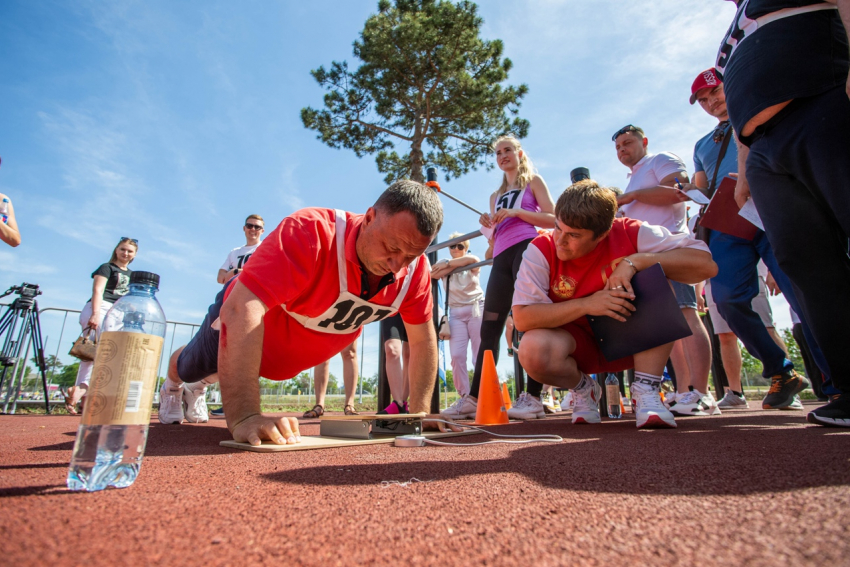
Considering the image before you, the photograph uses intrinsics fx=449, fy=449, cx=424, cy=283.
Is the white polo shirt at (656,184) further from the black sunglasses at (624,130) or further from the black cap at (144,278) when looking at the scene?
the black cap at (144,278)

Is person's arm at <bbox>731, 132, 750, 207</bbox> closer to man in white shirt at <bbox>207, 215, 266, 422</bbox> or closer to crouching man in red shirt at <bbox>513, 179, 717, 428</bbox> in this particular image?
crouching man in red shirt at <bbox>513, 179, 717, 428</bbox>

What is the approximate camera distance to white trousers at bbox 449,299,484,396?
17.7 ft

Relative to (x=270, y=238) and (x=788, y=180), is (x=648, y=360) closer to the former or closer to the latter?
(x=788, y=180)

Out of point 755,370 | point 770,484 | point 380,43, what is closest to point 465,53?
point 380,43

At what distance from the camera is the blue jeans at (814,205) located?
1.57m

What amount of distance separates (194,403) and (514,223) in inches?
112

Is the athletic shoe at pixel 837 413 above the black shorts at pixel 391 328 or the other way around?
the other way around

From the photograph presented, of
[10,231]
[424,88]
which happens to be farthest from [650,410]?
[424,88]

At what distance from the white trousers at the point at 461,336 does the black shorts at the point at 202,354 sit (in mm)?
3087

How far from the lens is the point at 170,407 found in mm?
3271

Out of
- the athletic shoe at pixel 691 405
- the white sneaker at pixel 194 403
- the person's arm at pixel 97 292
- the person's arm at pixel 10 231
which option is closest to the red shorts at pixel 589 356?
the athletic shoe at pixel 691 405

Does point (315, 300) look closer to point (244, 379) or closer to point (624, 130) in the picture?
point (244, 379)

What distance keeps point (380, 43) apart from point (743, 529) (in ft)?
45.8

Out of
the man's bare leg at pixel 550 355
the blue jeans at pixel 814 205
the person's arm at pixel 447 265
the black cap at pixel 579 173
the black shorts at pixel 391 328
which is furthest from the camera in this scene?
the person's arm at pixel 447 265
